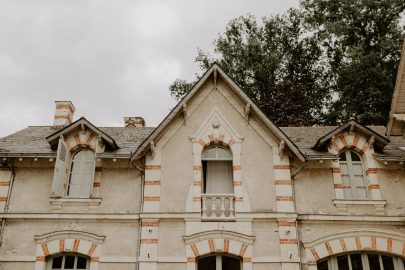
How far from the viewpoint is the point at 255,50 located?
88.6ft

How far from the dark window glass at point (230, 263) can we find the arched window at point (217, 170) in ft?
5.82

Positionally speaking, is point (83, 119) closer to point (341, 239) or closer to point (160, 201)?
point (160, 201)

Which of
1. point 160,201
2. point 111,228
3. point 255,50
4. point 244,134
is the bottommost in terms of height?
point 111,228

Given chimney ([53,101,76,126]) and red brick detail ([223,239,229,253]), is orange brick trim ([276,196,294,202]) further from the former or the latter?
chimney ([53,101,76,126])

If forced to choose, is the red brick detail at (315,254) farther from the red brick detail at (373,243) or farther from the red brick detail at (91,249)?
the red brick detail at (91,249)

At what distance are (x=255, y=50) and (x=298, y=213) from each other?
1755cm

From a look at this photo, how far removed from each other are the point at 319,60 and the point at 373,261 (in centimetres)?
1930

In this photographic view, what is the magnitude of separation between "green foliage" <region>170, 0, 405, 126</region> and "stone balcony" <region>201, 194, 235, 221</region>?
13510 mm

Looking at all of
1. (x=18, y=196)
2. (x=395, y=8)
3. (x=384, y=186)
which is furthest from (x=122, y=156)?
(x=395, y=8)

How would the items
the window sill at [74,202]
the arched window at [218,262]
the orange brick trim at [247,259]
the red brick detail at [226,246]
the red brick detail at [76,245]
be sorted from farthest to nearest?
the window sill at [74,202]
the red brick detail at [76,245]
the arched window at [218,262]
the red brick detail at [226,246]
the orange brick trim at [247,259]

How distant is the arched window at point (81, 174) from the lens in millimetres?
11656

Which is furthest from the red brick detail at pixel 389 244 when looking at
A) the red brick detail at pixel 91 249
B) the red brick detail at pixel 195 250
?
the red brick detail at pixel 91 249

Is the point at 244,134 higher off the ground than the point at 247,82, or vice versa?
the point at 247,82

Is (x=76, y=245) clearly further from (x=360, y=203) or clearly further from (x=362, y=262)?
(x=360, y=203)
